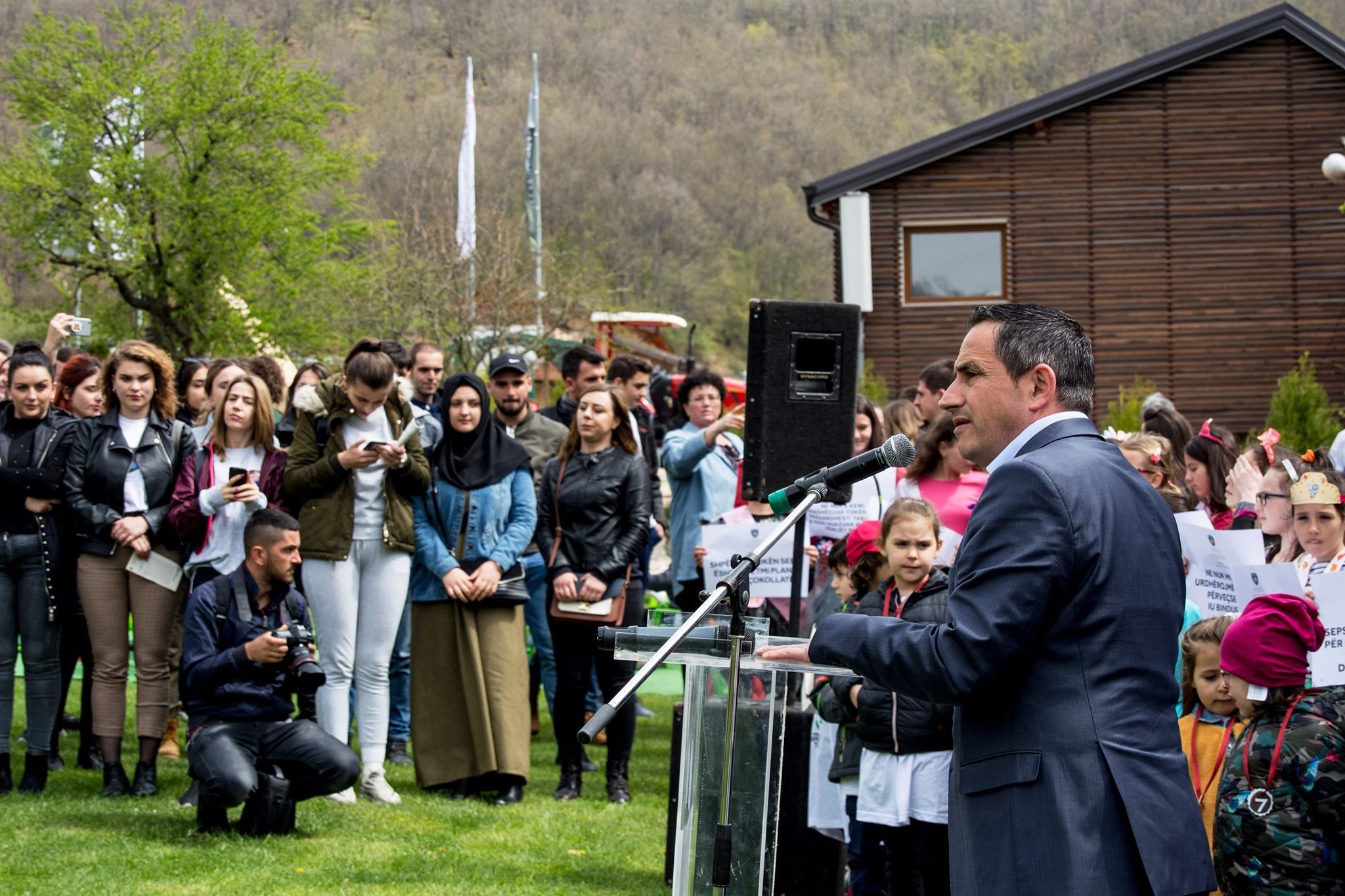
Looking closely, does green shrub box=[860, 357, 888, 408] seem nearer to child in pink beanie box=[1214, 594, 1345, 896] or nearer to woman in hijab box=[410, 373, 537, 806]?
woman in hijab box=[410, 373, 537, 806]

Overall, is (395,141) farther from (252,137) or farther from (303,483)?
(303,483)

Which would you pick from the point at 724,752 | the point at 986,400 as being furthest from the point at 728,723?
the point at 986,400

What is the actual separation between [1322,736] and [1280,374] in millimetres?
20867

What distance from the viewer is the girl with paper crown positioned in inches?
199

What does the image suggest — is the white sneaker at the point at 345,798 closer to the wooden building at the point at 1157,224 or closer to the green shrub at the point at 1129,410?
the green shrub at the point at 1129,410

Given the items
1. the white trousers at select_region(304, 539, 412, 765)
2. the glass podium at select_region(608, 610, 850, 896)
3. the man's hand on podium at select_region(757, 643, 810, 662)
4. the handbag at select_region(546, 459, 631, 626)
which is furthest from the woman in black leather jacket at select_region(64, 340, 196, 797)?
the man's hand on podium at select_region(757, 643, 810, 662)

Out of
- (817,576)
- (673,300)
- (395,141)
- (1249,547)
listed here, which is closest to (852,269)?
(817,576)

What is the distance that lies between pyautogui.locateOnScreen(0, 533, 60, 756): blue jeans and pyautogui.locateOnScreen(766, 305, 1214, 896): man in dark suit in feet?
17.9

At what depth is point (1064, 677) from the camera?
109 inches

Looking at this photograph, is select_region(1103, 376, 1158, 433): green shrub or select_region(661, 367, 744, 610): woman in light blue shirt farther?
select_region(1103, 376, 1158, 433): green shrub

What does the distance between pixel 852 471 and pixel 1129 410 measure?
1506 cm

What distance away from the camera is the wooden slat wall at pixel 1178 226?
22.7 m

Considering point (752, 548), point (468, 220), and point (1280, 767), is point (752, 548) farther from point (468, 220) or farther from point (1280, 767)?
point (468, 220)

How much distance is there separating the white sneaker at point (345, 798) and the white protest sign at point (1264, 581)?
14.3ft
